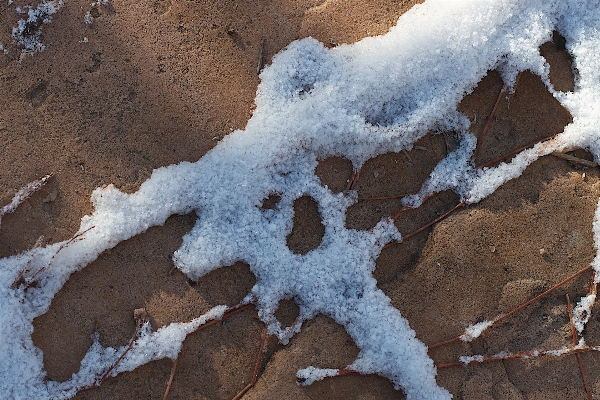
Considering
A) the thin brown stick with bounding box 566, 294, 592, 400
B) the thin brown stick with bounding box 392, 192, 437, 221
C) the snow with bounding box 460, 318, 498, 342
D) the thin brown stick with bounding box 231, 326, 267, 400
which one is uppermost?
the thin brown stick with bounding box 392, 192, 437, 221

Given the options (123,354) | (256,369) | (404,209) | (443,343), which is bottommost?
(443,343)

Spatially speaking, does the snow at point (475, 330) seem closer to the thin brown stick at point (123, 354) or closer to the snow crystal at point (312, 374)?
the snow crystal at point (312, 374)

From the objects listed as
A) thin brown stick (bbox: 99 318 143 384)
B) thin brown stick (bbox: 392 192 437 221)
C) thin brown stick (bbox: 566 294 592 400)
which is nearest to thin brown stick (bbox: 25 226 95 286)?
thin brown stick (bbox: 99 318 143 384)

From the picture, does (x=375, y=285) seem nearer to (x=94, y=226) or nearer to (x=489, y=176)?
(x=489, y=176)

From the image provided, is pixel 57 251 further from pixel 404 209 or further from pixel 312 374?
pixel 404 209

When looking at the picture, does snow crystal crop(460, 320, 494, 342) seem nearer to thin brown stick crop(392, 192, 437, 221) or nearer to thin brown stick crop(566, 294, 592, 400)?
thin brown stick crop(566, 294, 592, 400)

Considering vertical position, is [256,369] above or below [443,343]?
above

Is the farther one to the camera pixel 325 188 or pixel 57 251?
pixel 325 188

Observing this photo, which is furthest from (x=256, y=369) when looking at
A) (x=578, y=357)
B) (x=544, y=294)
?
(x=578, y=357)

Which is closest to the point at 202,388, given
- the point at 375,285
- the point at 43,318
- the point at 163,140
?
the point at 43,318
